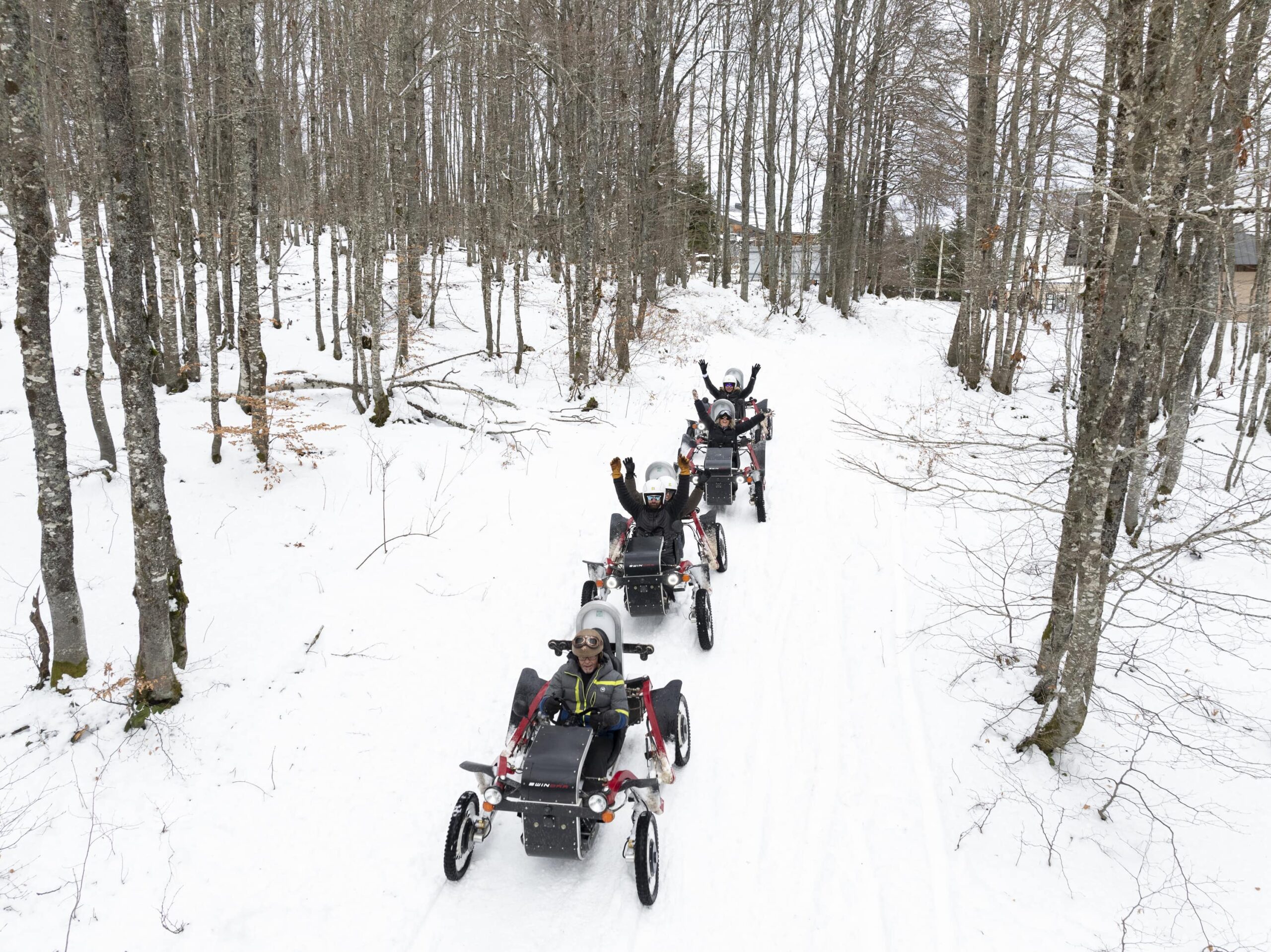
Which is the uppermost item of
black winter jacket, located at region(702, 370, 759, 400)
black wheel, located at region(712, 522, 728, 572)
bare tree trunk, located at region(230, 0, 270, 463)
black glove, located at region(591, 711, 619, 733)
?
bare tree trunk, located at region(230, 0, 270, 463)

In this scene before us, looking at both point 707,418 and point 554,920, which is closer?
point 554,920

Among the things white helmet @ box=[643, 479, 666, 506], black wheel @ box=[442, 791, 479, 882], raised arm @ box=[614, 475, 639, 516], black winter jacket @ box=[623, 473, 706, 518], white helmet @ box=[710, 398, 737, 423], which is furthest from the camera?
white helmet @ box=[710, 398, 737, 423]

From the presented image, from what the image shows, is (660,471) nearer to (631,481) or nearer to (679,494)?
(631,481)

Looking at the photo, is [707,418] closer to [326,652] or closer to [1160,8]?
[326,652]

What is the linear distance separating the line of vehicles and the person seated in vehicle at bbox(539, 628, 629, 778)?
1 centimetres

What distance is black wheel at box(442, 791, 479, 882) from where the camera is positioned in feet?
14.6

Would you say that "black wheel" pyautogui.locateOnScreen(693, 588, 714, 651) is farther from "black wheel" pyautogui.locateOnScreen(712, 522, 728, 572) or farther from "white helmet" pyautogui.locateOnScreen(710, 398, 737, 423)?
"white helmet" pyautogui.locateOnScreen(710, 398, 737, 423)

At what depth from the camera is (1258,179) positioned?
401cm

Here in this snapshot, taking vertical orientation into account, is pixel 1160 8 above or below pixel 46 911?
above

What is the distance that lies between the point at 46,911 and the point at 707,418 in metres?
9.90

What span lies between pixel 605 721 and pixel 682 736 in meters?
0.74

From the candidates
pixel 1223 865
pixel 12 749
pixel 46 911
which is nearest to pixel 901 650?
pixel 1223 865

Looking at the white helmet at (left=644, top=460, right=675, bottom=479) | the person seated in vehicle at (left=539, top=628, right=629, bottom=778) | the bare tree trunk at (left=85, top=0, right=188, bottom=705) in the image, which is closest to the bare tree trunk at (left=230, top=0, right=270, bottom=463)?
the bare tree trunk at (left=85, top=0, right=188, bottom=705)

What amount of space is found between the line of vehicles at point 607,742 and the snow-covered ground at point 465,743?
0.90 ft
